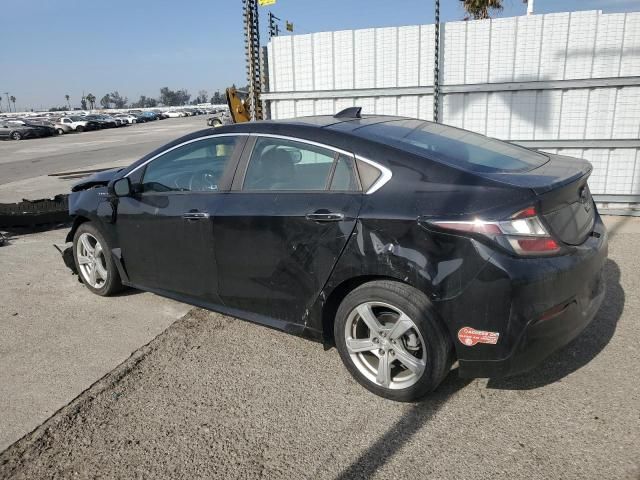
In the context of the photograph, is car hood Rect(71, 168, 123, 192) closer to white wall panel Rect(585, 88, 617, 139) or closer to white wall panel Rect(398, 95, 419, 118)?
white wall panel Rect(398, 95, 419, 118)

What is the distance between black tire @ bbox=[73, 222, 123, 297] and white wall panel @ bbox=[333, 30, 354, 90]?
4705 mm

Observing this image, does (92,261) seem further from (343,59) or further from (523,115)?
(523,115)

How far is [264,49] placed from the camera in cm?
847

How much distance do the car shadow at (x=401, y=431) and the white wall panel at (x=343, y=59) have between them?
5.74 m

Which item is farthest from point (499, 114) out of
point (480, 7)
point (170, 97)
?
point (170, 97)

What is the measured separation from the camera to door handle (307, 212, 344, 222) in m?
2.97

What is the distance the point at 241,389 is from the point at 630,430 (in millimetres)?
2142

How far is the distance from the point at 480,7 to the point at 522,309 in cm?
2021

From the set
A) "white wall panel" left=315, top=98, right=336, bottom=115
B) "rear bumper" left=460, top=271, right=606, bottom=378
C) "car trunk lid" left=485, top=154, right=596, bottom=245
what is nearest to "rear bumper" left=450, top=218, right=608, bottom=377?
"rear bumper" left=460, top=271, right=606, bottom=378

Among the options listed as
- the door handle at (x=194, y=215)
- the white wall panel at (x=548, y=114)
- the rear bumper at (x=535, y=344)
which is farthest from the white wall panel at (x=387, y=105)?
the rear bumper at (x=535, y=344)

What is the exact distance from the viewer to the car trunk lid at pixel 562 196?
264cm

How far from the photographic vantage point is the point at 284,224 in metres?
3.19

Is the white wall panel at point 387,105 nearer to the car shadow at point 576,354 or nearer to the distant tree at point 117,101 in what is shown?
the car shadow at point 576,354

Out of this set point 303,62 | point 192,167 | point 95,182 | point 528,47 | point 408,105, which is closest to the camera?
point 192,167
